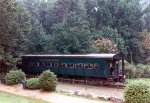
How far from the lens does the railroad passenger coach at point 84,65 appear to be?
3030cm

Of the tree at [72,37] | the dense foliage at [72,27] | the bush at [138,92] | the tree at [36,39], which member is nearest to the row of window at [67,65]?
the dense foliage at [72,27]

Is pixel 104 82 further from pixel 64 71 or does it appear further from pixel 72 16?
pixel 72 16

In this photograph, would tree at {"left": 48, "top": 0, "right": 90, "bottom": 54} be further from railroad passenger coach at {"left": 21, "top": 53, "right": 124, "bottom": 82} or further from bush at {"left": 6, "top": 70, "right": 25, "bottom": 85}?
bush at {"left": 6, "top": 70, "right": 25, "bottom": 85}

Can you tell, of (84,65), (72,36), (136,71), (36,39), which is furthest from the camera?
(36,39)

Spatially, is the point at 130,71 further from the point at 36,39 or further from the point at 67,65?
the point at 36,39

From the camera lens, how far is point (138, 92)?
18578mm

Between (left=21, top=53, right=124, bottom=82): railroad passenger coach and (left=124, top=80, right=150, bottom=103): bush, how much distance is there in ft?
35.7

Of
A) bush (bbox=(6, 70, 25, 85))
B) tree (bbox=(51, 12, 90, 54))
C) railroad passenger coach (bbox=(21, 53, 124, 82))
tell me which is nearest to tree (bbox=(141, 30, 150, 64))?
tree (bbox=(51, 12, 90, 54))

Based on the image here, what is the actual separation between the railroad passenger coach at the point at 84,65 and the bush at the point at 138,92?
429 inches

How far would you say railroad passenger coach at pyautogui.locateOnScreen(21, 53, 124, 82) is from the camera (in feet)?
99.4

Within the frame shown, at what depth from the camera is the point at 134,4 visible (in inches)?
2275

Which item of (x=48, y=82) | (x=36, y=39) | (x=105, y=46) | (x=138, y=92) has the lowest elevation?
(x=48, y=82)

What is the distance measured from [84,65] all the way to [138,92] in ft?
45.5

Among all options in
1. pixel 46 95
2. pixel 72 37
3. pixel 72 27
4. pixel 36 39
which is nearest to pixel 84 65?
pixel 46 95
